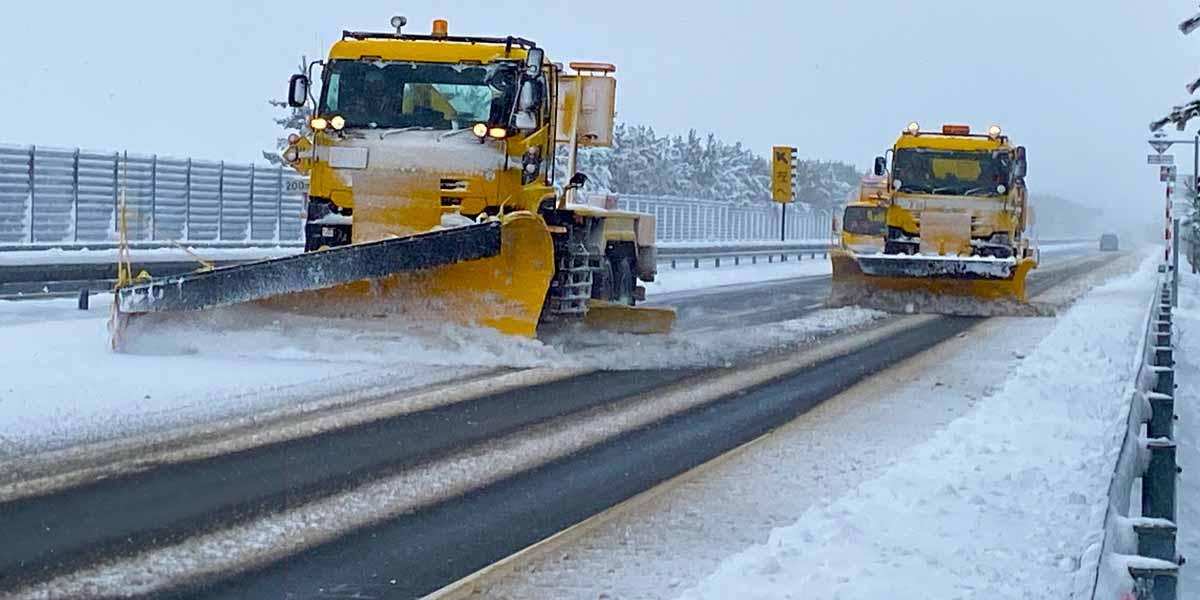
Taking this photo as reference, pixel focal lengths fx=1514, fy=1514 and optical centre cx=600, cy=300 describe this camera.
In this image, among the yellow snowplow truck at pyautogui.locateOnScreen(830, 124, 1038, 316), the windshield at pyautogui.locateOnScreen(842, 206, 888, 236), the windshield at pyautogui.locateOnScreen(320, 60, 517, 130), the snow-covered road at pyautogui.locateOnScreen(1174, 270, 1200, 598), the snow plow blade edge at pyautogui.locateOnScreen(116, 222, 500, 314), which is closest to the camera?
the snow-covered road at pyautogui.locateOnScreen(1174, 270, 1200, 598)

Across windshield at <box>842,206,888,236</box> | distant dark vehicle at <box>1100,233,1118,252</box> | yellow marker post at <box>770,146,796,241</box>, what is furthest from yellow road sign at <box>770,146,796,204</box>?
distant dark vehicle at <box>1100,233,1118,252</box>

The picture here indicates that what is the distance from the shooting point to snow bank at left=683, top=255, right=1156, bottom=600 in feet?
17.7

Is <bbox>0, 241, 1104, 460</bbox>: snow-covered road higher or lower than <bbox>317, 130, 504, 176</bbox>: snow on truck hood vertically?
lower

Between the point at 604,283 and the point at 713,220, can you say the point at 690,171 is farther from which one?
the point at 604,283

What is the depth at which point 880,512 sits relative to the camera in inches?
259

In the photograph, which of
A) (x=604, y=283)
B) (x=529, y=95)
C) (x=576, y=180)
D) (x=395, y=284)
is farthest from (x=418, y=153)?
(x=604, y=283)

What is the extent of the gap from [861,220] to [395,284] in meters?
24.0

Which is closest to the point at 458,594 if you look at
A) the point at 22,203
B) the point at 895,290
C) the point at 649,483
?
the point at 649,483

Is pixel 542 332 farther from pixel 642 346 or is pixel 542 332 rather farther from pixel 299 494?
pixel 299 494

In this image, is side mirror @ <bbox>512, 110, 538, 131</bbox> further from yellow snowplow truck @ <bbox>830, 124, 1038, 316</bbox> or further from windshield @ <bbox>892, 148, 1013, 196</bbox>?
windshield @ <bbox>892, 148, 1013, 196</bbox>

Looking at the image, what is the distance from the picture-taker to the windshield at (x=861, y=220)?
3328 cm

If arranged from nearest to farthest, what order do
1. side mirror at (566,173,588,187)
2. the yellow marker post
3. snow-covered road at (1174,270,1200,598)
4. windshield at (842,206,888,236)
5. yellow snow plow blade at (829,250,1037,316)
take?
snow-covered road at (1174,270,1200,598)
side mirror at (566,173,588,187)
yellow snow plow blade at (829,250,1037,316)
windshield at (842,206,888,236)
the yellow marker post

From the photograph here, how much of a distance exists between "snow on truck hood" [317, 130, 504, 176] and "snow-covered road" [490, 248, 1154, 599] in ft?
13.6

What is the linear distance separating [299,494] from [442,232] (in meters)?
5.11
